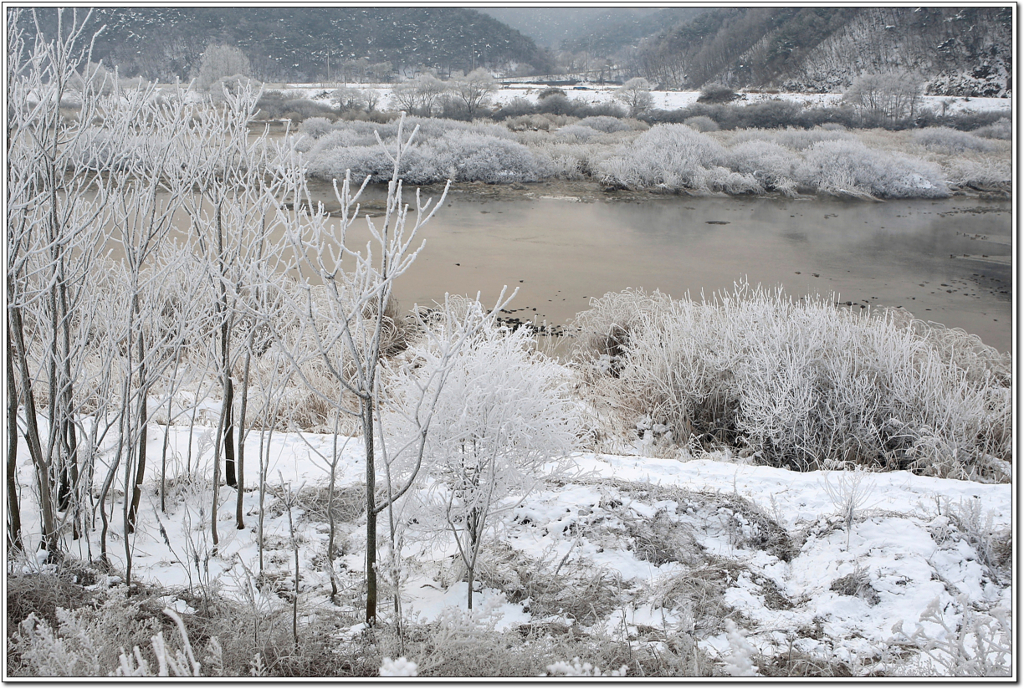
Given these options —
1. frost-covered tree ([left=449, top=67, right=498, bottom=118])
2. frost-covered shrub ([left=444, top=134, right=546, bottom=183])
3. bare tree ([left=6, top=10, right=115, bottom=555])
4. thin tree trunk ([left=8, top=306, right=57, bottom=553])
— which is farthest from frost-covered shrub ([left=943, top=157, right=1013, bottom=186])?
thin tree trunk ([left=8, top=306, right=57, bottom=553])

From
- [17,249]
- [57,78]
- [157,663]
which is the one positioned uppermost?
[57,78]

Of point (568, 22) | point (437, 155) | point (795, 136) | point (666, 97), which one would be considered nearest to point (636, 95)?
point (666, 97)

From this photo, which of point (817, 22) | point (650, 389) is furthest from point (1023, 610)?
point (817, 22)

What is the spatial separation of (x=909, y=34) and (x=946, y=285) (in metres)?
1.68

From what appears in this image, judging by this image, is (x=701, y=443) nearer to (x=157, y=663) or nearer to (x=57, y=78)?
(x=157, y=663)

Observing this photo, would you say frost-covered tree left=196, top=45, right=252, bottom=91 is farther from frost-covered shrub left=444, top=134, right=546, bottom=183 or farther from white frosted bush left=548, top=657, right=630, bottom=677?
white frosted bush left=548, top=657, right=630, bottom=677

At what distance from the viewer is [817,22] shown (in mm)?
3875

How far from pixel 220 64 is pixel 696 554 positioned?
334 cm

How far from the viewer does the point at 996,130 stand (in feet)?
14.4

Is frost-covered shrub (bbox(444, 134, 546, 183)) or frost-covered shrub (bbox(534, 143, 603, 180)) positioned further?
frost-covered shrub (bbox(534, 143, 603, 180))

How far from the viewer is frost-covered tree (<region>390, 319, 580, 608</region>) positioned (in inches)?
55.6

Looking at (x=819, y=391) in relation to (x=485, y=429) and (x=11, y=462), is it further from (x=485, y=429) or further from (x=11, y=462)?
(x=11, y=462)

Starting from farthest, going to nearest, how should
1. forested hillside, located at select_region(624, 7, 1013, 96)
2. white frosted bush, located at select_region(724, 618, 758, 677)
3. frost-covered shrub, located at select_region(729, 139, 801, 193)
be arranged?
frost-covered shrub, located at select_region(729, 139, 801, 193) → forested hillside, located at select_region(624, 7, 1013, 96) → white frosted bush, located at select_region(724, 618, 758, 677)

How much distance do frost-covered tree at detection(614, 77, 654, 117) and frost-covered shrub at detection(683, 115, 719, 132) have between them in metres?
0.44
